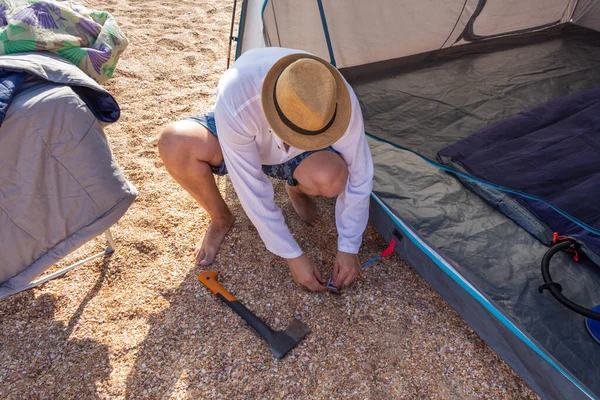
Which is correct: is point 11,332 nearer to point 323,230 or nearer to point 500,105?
point 323,230

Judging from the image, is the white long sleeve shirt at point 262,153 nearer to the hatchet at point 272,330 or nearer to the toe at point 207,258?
the hatchet at point 272,330

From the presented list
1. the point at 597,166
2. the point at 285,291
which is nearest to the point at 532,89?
the point at 597,166

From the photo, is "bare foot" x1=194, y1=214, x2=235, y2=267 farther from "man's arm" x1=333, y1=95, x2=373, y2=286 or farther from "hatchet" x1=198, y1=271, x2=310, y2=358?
"man's arm" x1=333, y1=95, x2=373, y2=286

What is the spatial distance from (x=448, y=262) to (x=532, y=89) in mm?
1336

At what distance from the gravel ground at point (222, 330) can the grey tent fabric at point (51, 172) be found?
275 mm

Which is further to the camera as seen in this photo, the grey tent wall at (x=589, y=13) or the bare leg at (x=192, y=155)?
the grey tent wall at (x=589, y=13)

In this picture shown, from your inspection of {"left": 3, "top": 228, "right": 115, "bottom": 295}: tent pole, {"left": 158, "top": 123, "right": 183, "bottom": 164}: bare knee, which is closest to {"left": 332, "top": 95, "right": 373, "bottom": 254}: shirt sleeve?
{"left": 158, "top": 123, "right": 183, "bottom": 164}: bare knee

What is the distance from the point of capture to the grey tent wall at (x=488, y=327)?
1.10m

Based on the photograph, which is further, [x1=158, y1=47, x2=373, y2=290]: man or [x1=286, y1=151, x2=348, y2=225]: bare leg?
[x1=286, y1=151, x2=348, y2=225]: bare leg

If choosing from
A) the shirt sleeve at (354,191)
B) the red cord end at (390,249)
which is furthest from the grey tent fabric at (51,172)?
the red cord end at (390,249)

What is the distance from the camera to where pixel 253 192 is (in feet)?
4.06

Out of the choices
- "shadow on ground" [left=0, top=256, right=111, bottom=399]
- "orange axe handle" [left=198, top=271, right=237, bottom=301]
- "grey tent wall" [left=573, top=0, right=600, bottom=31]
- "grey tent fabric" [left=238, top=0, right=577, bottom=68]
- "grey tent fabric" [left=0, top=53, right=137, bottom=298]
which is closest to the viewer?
"grey tent fabric" [left=0, top=53, right=137, bottom=298]

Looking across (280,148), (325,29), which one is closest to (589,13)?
(325,29)

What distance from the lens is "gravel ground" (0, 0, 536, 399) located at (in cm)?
122
